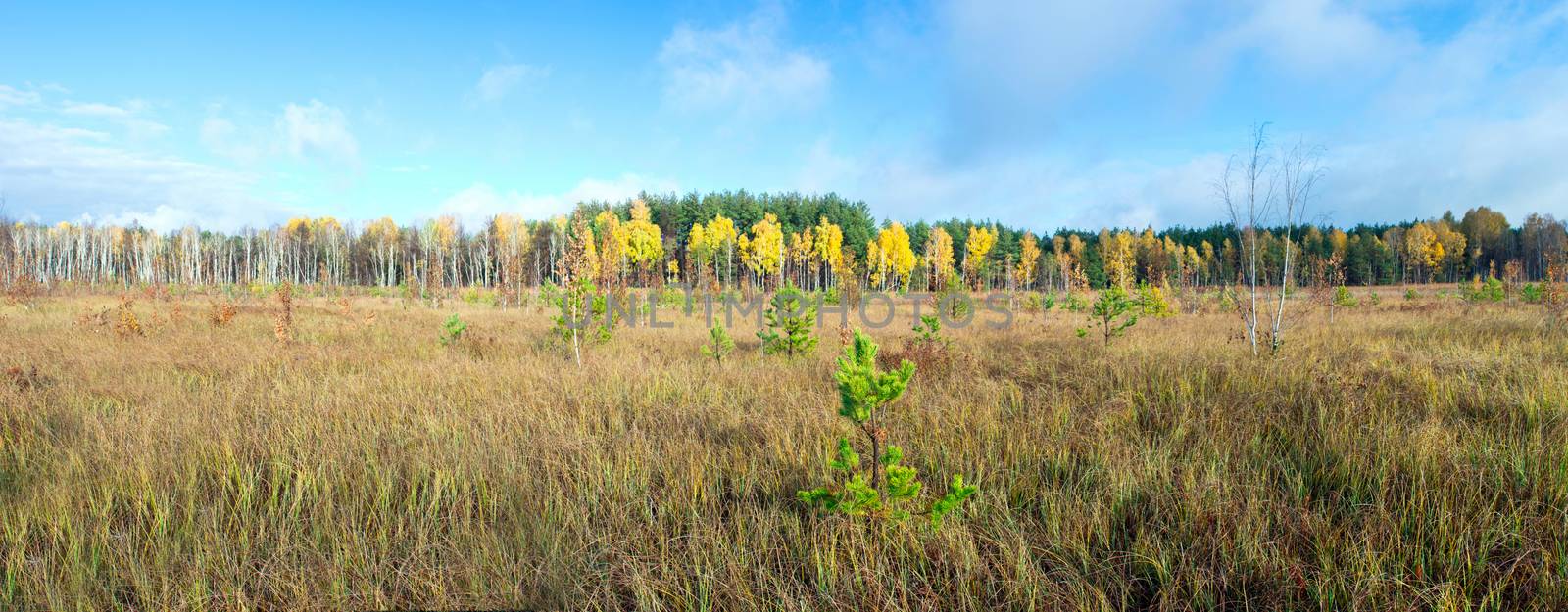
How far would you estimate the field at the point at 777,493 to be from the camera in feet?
7.18

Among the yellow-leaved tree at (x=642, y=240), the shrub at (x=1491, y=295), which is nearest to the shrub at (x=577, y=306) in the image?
the shrub at (x=1491, y=295)

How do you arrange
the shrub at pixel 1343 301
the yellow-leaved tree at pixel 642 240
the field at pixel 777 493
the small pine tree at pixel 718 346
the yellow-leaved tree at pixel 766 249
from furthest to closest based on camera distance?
1. the yellow-leaved tree at pixel 766 249
2. the yellow-leaved tree at pixel 642 240
3. the shrub at pixel 1343 301
4. the small pine tree at pixel 718 346
5. the field at pixel 777 493

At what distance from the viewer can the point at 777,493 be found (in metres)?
3.07

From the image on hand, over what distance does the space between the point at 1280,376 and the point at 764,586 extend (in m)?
5.19

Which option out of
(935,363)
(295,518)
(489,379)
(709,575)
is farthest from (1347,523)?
(489,379)

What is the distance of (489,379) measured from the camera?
5.95 metres

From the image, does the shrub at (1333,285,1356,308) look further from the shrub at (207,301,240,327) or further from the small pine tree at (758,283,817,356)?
the shrub at (207,301,240,327)

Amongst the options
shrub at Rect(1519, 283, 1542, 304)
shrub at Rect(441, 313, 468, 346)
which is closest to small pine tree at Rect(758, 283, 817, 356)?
shrub at Rect(441, 313, 468, 346)

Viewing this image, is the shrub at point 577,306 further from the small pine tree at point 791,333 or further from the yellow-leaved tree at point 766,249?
the yellow-leaved tree at point 766,249

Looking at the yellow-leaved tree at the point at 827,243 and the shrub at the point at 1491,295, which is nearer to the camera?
the shrub at the point at 1491,295

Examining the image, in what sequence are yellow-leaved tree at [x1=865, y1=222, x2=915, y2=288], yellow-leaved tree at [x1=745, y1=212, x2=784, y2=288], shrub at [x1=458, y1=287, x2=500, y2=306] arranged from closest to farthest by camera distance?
shrub at [x1=458, y1=287, x2=500, y2=306], yellow-leaved tree at [x1=745, y1=212, x2=784, y2=288], yellow-leaved tree at [x1=865, y1=222, x2=915, y2=288]

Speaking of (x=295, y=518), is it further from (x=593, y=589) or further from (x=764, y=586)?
(x=764, y=586)

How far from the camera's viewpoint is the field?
86.1 inches

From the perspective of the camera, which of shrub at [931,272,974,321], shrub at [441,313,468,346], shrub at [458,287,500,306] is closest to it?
shrub at [441,313,468,346]
